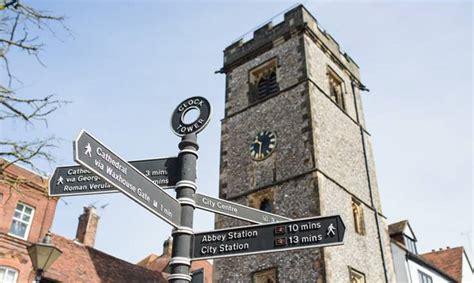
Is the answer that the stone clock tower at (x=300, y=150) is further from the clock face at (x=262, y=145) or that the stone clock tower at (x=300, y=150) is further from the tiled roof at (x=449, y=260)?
the tiled roof at (x=449, y=260)

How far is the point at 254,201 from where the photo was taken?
Result: 52.4 feet

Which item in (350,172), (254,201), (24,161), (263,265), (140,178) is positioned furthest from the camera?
(350,172)

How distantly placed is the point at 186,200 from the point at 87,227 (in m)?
19.4

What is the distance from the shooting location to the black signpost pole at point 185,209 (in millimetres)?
3717

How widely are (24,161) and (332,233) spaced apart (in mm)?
5332

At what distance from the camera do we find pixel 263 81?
19500 mm

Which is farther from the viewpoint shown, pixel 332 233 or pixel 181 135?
pixel 181 135

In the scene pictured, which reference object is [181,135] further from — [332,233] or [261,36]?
[261,36]

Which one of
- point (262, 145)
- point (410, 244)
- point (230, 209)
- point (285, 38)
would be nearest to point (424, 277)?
point (410, 244)

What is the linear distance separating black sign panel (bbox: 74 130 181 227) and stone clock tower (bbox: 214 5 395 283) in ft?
32.3

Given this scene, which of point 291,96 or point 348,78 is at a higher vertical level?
point 348,78

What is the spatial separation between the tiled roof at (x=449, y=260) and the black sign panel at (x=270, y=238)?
72.1 feet

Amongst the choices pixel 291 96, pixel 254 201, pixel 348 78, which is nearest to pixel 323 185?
pixel 254 201

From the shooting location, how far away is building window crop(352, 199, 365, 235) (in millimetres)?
15891
